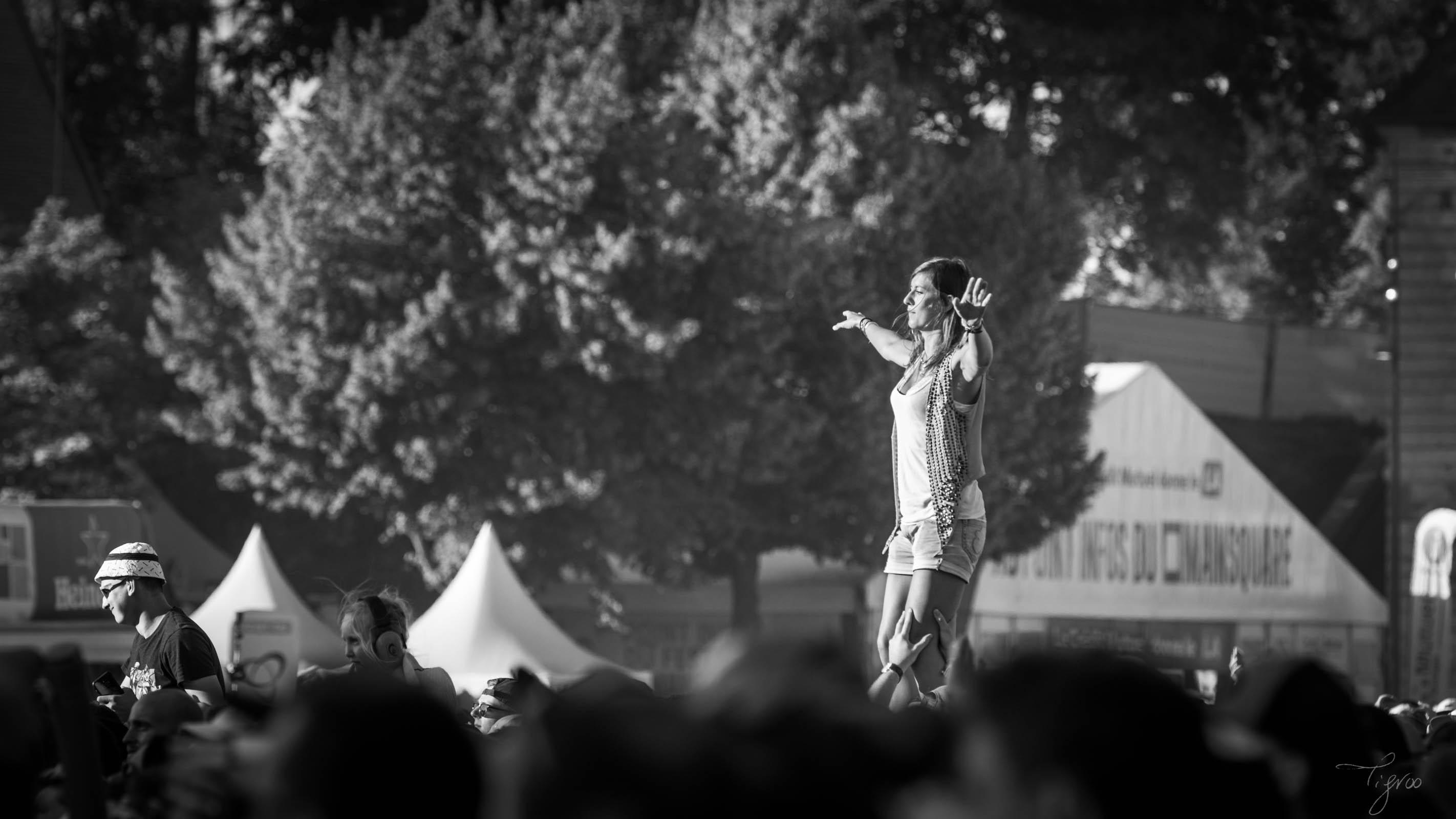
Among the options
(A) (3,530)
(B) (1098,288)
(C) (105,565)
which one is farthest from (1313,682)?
(B) (1098,288)

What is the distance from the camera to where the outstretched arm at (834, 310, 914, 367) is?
862 centimetres

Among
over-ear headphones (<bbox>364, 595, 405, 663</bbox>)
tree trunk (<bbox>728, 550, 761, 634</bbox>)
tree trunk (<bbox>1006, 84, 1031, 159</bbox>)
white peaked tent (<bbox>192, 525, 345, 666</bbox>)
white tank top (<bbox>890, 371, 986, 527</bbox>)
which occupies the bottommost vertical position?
tree trunk (<bbox>728, 550, 761, 634</bbox>)

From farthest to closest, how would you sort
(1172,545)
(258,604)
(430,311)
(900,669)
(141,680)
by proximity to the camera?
(1172,545), (430,311), (258,604), (141,680), (900,669)

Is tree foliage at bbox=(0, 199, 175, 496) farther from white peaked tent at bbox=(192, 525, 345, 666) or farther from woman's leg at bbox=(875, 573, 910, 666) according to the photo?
woman's leg at bbox=(875, 573, 910, 666)

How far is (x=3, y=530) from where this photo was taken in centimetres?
2333

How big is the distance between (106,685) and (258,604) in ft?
48.3

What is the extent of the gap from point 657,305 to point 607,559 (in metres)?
4.71

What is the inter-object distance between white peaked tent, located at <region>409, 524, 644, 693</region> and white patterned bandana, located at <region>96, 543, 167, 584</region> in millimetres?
11172

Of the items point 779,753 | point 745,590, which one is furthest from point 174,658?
point 745,590

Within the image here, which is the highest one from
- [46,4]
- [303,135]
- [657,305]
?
[46,4]

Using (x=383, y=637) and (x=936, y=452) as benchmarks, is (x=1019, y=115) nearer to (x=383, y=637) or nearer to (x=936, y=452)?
(x=936, y=452)

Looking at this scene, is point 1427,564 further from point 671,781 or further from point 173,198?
point 671,781

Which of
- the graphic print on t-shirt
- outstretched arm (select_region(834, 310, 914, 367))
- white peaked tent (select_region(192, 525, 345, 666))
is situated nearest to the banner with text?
white peaked tent (select_region(192, 525, 345, 666))

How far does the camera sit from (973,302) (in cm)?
811
